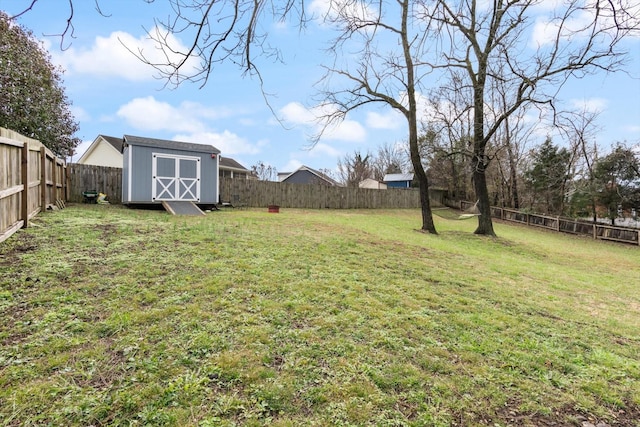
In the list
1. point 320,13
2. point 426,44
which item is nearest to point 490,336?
point 320,13

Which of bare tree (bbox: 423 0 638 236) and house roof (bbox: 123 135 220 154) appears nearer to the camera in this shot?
bare tree (bbox: 423 0 638 236)

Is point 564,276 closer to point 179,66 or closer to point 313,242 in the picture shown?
point 313,242

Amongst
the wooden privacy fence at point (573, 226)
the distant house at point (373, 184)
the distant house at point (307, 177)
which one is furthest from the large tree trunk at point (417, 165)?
the distant house at point (373, 184)

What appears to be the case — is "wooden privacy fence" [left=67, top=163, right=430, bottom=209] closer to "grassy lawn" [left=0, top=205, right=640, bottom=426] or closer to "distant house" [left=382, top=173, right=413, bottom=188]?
"distant house" [left=382, top=173, right=413, bottom=188]

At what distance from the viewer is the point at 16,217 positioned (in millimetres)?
5184

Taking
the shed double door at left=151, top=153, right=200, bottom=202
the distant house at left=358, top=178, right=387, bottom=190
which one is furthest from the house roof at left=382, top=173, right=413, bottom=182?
the shed double door at left=151, top=153, right=200, bottom=202

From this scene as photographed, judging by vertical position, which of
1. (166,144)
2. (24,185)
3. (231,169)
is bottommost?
(24,185)

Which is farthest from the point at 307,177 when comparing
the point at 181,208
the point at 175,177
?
the point at 181,208

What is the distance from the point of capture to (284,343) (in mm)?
2561

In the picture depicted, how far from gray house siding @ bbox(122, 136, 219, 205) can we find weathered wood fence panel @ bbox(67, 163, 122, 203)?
899 millimetres

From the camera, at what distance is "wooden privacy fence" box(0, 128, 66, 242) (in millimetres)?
4551

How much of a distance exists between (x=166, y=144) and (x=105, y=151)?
11.7 meters

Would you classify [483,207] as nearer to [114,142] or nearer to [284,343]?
[284,343]

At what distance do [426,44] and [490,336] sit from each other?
3.91 m
